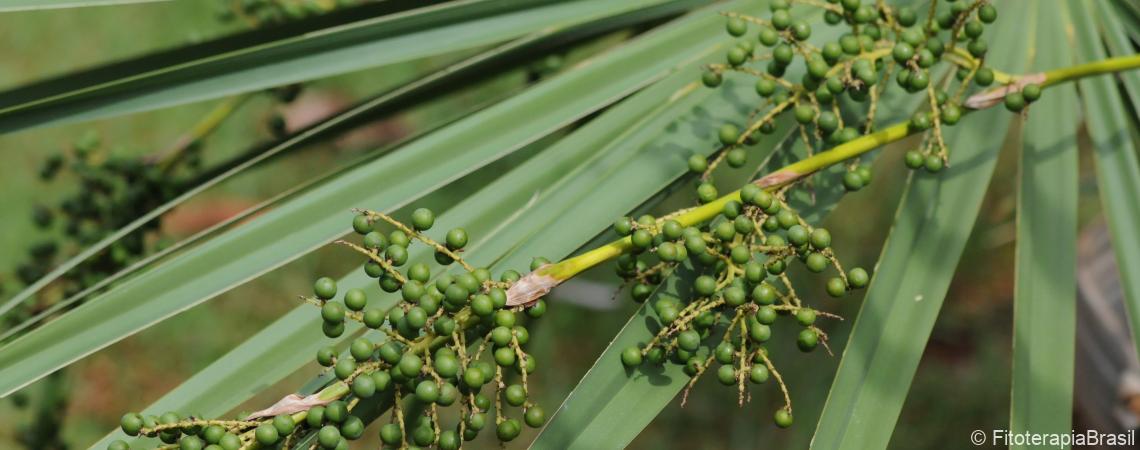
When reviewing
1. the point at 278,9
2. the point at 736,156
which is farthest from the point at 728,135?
the point at 278,9

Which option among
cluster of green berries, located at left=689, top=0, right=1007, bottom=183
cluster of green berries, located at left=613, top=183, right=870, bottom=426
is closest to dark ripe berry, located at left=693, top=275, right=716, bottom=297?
cluster of green berries, located at left=613, top=183, right=870, bottom=426

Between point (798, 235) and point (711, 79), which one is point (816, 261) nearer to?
point (798, 235)

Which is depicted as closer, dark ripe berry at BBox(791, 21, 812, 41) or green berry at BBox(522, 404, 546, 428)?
green berry at BBox(522, 404, 546, 428)

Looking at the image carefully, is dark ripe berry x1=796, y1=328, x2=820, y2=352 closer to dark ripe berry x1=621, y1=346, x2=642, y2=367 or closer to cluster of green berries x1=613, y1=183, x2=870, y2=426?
cluster of green berries x1=613, y1=183, x2=870, y2=426

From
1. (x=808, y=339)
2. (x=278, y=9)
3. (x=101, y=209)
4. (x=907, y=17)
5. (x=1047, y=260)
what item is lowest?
(x=1047, y=260)

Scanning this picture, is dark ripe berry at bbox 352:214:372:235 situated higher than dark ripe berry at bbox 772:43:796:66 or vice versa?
dark ripe berry at bbox 352:214:372:235

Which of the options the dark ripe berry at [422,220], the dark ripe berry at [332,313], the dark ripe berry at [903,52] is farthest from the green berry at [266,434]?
the dark ripe berry at [903,52]

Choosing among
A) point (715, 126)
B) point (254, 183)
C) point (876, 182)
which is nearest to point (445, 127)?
point (715, 126)

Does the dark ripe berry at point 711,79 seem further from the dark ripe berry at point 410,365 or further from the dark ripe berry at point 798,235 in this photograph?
the dark ripe berry at point 410,365
